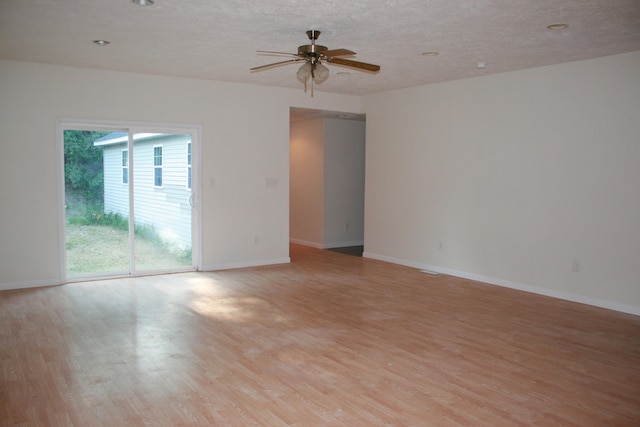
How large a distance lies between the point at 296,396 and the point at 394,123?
5.52m

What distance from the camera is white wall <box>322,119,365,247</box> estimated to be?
9.46 meters

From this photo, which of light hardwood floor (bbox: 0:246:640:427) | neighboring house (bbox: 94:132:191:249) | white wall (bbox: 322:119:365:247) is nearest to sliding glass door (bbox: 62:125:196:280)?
neighboring house (bbox: 94:132:191:249)

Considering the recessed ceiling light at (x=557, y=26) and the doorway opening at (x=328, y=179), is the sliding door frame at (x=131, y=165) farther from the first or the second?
the recessed ceiling light at (x=557, y=26)

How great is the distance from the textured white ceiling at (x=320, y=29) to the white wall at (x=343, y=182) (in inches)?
131

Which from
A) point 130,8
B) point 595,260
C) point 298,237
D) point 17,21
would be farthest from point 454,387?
point 298,237

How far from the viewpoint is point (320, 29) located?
14.5 ft

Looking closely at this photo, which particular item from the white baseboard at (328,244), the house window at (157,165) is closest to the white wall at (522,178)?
the white baseboard at (328,244)

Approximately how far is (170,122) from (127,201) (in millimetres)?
1213

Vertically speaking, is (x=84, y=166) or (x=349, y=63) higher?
(x=349, y=63)

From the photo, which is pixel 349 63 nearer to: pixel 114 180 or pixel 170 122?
pixel 170 122

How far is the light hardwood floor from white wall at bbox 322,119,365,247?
3465 millimetres

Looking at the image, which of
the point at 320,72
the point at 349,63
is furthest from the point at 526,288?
the point at 320,72

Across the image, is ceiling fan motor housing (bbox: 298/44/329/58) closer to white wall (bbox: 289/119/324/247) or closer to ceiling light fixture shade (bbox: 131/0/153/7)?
ceiling light fixture shade (bbox: 131/0/153/7)

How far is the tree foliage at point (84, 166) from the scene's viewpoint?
6.29 meters
